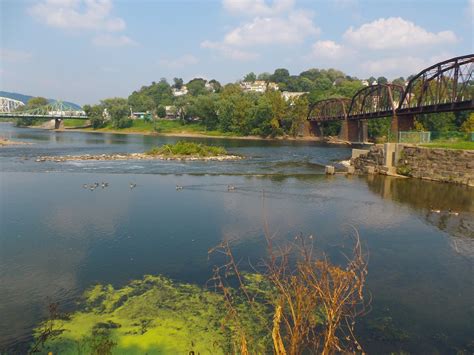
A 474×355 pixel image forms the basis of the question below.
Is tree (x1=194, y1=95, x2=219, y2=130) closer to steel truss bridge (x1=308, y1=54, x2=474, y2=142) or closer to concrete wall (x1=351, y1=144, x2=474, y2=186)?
steel truss bridge (x1=308, y1=54, x2=474, y2=142)

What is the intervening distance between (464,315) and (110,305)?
39.1 feet

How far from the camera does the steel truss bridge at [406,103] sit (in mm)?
52656

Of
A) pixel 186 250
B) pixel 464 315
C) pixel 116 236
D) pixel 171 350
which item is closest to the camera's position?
pixel 171 350

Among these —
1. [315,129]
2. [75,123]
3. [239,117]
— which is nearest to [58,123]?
[75,123]

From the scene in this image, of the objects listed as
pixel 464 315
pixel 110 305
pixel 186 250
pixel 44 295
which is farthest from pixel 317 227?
pixel 44 295

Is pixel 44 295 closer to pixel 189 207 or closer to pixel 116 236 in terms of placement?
pixel 116 236

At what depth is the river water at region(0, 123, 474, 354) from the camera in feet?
43.6

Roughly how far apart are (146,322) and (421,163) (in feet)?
113

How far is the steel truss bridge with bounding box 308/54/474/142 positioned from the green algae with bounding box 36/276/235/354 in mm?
46767

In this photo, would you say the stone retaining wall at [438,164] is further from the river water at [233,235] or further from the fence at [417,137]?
the fence at [417,137]

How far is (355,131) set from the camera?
4026 inches

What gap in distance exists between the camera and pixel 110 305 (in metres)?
13.6

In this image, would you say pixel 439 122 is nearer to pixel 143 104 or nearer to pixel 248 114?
pixel 248 114

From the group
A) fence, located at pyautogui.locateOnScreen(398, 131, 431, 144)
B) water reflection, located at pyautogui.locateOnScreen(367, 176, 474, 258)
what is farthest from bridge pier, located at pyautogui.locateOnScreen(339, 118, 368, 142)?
water reflection, located at pyautogui.locateOnScreen(367, 176, 474, 258)
